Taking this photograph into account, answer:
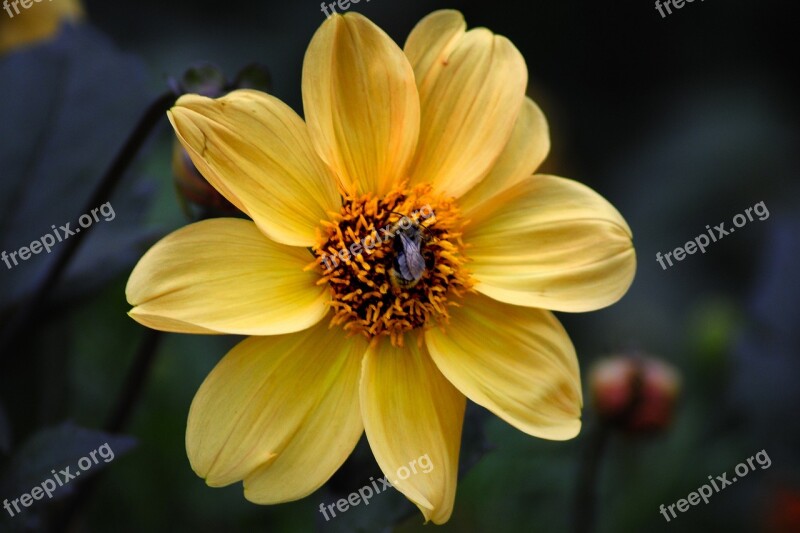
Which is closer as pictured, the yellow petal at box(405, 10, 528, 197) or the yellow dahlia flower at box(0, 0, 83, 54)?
the yellow petal at box(405, 10, 528, 197)

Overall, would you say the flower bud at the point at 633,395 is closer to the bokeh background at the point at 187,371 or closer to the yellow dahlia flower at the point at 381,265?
the bokeh background at the point at 187,371

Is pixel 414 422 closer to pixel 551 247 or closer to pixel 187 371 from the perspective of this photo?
pixel 551 247

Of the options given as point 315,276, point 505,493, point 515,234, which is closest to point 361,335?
point 315,276

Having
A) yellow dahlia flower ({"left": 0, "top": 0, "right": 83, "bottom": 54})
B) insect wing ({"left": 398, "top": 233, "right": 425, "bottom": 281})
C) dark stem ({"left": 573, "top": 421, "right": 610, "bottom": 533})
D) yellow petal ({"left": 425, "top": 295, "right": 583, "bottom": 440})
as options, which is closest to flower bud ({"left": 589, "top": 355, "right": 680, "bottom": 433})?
dark stem ({"left": 573, "top": 421, "right": 610, "bottom": 533})

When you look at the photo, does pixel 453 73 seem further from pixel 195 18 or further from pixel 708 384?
pixel 195 18

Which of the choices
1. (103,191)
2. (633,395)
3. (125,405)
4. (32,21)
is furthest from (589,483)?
(32,21)

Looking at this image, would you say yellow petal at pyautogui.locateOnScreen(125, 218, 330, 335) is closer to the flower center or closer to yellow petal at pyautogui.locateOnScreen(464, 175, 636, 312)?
the flower center

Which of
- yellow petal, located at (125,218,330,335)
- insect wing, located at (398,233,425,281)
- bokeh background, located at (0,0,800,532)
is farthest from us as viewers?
bokeh background, located at (0,0,800,532)
